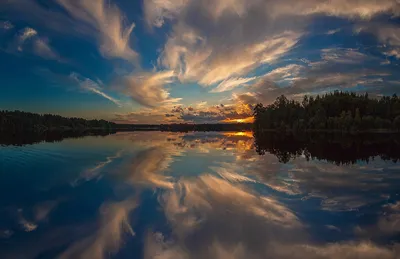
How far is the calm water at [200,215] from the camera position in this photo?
9273 mm

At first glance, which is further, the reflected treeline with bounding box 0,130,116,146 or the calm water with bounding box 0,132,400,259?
the reflected treeline with bounding box 0,130,116,146

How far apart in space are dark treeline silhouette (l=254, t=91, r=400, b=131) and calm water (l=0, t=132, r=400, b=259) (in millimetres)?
113792

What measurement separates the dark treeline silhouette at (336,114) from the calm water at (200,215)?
113792 mm

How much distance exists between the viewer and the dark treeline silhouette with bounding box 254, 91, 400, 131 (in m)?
124

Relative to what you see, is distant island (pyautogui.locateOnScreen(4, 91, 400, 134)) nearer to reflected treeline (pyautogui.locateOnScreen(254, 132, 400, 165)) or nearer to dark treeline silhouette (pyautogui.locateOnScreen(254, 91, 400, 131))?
dark treeline silhouette (pyautogui.locateOnScreen(254, 91, 400, 131))

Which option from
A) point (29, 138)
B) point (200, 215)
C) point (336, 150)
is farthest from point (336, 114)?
point (200, 215)

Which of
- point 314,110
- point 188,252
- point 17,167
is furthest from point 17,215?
point 314,110

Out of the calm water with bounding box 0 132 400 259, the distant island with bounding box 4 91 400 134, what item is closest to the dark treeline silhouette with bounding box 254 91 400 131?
the distant island with bounding box 4 91 400 134

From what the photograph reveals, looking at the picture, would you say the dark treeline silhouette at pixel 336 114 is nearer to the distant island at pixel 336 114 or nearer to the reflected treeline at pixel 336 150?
the distant island at pixel 336 114

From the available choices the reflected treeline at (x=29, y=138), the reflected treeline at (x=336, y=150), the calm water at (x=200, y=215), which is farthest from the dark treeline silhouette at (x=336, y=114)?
the calm water at (x=200, y=215)

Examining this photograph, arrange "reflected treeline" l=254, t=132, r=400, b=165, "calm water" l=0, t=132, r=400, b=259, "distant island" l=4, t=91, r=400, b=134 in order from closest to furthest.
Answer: "calm water" l=0, t=132, r=400, b=259
"reflected treeline" l=254, t=132, r=400, b=165
"distant island" l=4, t=91, r=400, b=134

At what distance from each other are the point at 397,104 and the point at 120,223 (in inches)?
6203

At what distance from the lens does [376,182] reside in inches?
790

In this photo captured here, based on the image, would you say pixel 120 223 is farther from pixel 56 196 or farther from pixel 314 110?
pixel 314 110
